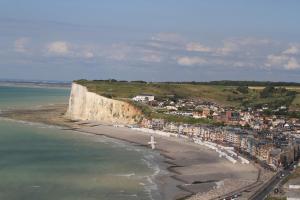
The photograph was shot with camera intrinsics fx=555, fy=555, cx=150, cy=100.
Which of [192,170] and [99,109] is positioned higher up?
[99,109]

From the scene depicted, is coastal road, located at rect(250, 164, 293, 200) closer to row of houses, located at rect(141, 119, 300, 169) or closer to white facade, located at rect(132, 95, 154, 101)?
row of houses, located at rect(141, 119, 300, 169)

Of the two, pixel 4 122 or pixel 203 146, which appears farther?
pixel 4 122

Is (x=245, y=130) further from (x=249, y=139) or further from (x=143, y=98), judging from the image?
(x=143, y=98)

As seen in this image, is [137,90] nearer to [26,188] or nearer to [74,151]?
[74,151]

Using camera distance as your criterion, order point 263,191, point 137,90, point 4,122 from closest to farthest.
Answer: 1. point 263,191
2. point 4,122
3. point 137,90

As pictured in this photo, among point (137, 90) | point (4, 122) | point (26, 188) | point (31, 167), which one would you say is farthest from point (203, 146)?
point (137, 90)

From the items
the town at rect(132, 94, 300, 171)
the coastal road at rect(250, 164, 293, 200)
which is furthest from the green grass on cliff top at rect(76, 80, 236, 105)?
the coastal road at rect(250, 164, 293, 200)

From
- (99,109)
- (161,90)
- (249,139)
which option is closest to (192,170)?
(249,139)

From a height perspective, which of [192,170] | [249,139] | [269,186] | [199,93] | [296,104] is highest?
[199,93]
